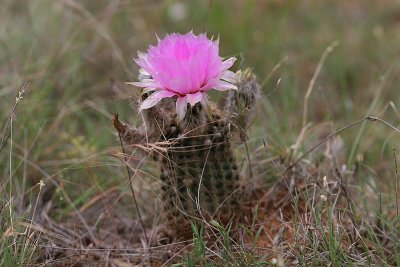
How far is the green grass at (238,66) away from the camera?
6.84 ft

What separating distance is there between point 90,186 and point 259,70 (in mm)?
1333

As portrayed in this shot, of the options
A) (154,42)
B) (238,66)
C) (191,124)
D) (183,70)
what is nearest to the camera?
(183,70)

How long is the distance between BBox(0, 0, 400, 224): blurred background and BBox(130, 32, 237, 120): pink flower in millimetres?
586

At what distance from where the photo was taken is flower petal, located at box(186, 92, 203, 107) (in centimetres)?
177

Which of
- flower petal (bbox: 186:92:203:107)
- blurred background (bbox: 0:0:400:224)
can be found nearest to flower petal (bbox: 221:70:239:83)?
flower petal (bbox: 186:92:203:107)

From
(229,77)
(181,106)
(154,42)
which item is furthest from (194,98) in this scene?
(154,42)

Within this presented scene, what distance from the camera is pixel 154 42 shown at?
3.65 metres

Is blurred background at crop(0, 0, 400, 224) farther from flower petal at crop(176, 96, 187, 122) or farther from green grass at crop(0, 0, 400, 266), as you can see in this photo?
flower petal at crop(176, 96, 187, 122)

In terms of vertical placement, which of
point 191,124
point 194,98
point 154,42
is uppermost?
point 194,98

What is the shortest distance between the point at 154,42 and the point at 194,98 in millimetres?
1928

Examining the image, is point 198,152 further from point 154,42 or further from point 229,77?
point 154,42

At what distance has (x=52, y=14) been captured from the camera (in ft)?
11.4

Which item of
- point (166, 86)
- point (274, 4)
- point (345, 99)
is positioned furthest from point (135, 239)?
point (274, 4)

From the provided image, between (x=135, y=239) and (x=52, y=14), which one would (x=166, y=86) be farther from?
(x=52, y=14)
